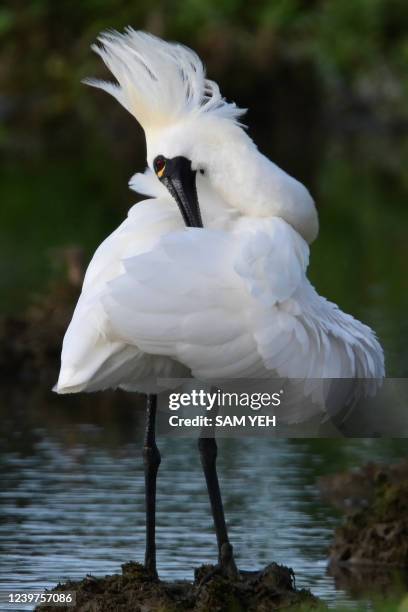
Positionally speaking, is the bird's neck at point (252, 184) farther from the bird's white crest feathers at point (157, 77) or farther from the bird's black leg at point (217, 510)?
the bird's black leg at point (217, 510)

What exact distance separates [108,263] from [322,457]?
4324 millimetres

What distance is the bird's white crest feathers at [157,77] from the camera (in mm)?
8711

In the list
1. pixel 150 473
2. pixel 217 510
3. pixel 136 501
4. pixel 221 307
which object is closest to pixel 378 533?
pixel 217 510

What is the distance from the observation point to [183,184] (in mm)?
8703

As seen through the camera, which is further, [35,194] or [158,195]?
[35,194]

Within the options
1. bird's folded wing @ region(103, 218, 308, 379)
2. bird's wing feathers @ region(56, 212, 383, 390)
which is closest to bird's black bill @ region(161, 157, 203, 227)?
bird's wing feathers @ region(56, 212, 383, 390)

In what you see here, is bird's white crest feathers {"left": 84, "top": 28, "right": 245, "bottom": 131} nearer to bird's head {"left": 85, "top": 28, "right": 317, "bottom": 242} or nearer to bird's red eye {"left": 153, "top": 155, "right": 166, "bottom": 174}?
bird's head {"left": 85, "top": 28, "right": 317, "bottom": 242}

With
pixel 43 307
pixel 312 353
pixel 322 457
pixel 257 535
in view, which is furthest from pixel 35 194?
pixel 312 353

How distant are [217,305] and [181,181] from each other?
129cm

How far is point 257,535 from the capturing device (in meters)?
9.84

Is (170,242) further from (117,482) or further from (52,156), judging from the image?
(52,156)

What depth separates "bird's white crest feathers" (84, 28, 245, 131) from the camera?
871 cm

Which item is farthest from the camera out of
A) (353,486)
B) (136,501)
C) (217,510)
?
(353,486)

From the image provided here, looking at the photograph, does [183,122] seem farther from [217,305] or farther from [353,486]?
[353,486]
